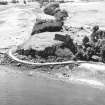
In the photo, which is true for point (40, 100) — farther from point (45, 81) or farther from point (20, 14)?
point (20, 14)

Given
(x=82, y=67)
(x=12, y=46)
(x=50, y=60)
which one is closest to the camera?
(x=82, y=67)

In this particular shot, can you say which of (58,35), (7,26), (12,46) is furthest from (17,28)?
(58,35)

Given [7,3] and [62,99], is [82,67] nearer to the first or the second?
[62,99]

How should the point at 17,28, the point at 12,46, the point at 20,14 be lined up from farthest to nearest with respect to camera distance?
the point at 20,14, the point at 17,28, the point at 12,46

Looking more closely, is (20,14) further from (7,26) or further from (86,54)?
(86,54)

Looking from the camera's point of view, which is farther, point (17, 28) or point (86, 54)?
point (17, 28)

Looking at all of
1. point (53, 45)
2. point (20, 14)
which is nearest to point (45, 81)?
point (53, 45)

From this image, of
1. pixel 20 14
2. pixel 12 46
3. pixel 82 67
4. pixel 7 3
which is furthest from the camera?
pixel 7 3

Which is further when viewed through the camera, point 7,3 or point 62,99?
point 7,3

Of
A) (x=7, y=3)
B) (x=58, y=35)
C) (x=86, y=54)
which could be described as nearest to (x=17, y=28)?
(x=58, y=35)

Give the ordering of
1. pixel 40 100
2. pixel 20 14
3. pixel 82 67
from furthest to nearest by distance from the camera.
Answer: pixel 20 14, pixel 82 67, pixel 40 100
